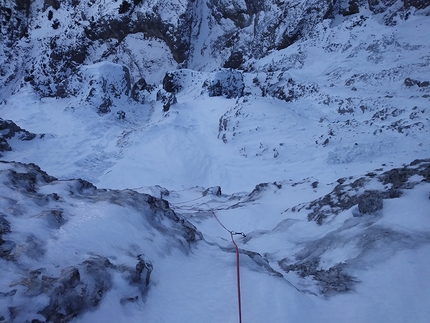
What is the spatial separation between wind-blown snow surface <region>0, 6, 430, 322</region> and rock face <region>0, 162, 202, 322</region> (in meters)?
0.02

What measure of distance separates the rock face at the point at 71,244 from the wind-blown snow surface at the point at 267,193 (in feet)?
0.06

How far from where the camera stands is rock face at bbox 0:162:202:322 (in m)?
2.02

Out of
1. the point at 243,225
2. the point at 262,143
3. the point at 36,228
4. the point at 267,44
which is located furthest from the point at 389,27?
the point at 36,228

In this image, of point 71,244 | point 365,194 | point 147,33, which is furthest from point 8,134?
point 147,33

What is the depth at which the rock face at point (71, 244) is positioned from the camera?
79.6 inches

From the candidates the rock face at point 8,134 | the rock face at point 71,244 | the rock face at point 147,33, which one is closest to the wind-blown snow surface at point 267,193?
the rock face at point 71,244

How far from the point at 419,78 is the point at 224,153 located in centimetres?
848

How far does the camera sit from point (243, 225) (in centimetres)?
540

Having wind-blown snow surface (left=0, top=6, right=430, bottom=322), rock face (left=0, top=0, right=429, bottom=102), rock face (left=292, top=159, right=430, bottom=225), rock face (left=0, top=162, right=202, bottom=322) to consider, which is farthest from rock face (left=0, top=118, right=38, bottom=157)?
rock face (left=292, top=159, right=430, bottom=225)

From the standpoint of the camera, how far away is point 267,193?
262 inches

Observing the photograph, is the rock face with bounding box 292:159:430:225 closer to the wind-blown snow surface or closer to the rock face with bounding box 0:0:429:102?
the wind-blown snow surface

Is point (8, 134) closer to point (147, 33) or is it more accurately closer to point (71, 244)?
point (71, 244)

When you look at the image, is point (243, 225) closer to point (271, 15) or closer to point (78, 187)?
point (78, 187)

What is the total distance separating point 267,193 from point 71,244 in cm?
474
